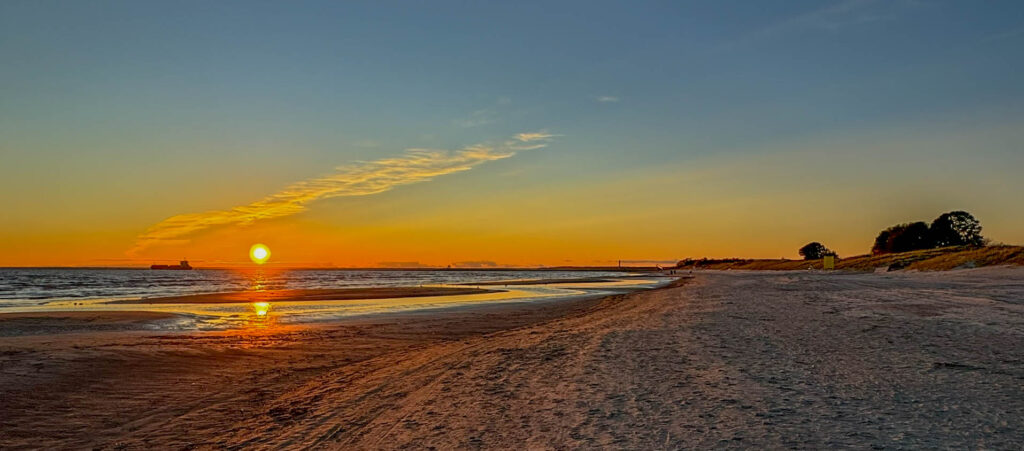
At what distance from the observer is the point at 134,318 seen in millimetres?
25938

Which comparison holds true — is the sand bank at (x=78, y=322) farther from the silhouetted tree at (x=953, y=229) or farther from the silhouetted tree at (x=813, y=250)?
the silhouetted tree at (x=813, y=250)

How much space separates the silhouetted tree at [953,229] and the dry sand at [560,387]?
110456mm

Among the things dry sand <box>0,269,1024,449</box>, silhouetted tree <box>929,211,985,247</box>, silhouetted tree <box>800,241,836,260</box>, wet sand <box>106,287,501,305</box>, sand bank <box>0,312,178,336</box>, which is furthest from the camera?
silhouetted tree <box>800,241,836,260</box>

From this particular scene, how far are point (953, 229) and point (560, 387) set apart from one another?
417 feet

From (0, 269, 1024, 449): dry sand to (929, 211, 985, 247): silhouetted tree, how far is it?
4349 inches

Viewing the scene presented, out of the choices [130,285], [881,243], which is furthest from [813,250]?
[130,285]

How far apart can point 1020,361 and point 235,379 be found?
547 inches

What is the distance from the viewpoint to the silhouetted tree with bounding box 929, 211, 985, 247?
107688 millimetres

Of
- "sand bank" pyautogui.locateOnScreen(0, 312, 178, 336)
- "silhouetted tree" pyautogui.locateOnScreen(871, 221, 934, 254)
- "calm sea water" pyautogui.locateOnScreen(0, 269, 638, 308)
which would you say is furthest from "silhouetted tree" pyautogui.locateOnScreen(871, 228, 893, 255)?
"sand bank" pyautogui.locateOnScreen(0, 312, 178, 336)

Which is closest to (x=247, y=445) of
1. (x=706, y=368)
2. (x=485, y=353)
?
(x=485, y=353)

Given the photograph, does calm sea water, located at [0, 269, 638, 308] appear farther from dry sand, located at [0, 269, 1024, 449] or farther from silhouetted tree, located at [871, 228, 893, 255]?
silhouetted tree, located at [871, 228, 893, 255]

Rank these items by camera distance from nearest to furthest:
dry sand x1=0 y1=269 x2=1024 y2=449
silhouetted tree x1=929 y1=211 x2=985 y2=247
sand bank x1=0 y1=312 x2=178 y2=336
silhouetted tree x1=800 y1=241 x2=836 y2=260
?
dry sand x1=0 y1=269 x2=1024 y2=449 < sand bank x1=0 y1=312 x2=178 y2=336 < silhouetted tree x1=929 y1=211 x2=985 y2=247 < silhouetted tree x1=800 y1=241 x2=836 y2=260

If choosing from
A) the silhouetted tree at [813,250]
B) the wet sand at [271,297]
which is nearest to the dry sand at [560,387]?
the wet sand at [271,297]

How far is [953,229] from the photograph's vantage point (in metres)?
109
